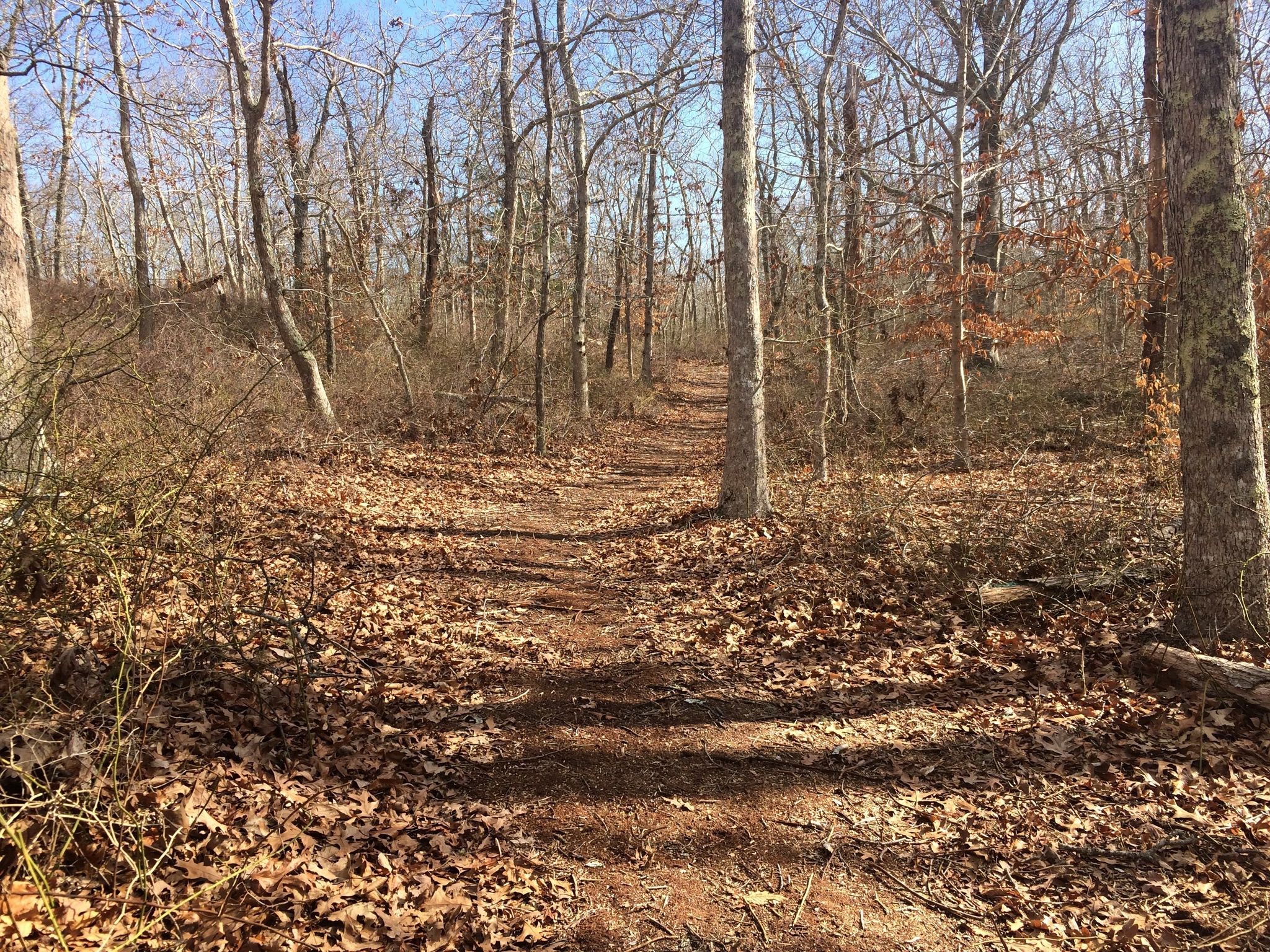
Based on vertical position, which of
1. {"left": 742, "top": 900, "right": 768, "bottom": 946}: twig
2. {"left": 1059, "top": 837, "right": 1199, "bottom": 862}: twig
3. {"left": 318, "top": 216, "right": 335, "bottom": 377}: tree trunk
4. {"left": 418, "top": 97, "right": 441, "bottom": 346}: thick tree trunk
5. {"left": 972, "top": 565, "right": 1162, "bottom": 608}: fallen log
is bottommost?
{"left": 742, "top": 900, "right": 768, "bottom": 946}: twig

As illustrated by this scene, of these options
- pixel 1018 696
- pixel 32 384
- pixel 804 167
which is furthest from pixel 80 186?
pixel 1018 696

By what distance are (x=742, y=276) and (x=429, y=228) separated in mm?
17086

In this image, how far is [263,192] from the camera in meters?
12.0

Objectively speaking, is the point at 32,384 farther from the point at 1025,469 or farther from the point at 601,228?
the point at 601,228

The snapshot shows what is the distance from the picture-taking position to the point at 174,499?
4379mm

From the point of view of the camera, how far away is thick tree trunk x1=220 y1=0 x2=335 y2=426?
11281 millimetres

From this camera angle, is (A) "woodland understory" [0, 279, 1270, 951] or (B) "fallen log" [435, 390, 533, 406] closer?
(A) "woodland understory" [0, 279, 1270, 951]

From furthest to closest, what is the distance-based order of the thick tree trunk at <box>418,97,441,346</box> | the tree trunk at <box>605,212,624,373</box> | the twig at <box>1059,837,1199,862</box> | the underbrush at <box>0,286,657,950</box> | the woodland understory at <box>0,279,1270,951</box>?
the tree trunk at <box>605,212,624,373</box> → the thick tree trunk at <box>418,97,441,346</box> → the twig at <box>1059,837,1199,862</box> → the woodland understory at <box>0,279,1270,951</box> → the underbrush at <box>0,286,657,950</box>

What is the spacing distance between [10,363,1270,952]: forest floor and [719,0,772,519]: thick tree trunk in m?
1.28

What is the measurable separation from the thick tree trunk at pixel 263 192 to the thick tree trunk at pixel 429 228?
8.51 m

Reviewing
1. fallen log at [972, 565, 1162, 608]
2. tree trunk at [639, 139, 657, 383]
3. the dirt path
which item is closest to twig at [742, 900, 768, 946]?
the dirt path

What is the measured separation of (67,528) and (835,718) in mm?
4820

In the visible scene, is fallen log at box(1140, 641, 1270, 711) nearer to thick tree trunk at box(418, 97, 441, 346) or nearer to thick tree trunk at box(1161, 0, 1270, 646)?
thick tree trunk at box(1161, 0, 1270, 646)

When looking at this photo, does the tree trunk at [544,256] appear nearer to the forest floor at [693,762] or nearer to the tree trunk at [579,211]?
the tree trunk at [579,211]
